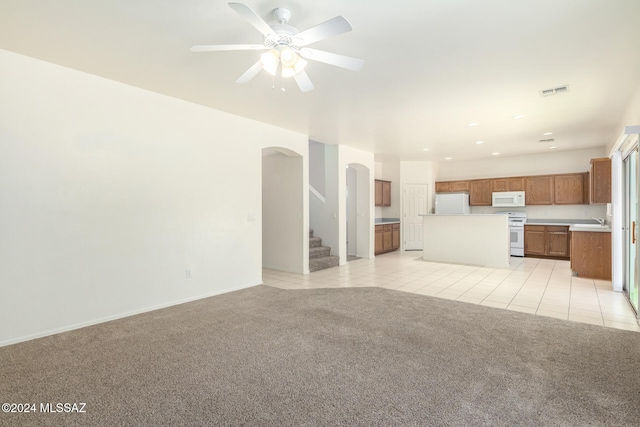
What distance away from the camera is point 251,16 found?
1938 mm

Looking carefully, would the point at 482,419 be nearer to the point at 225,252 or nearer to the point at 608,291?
the point at 225,252

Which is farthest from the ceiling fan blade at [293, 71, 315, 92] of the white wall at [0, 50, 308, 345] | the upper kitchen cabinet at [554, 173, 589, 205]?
the upper kitchen cabinet at [554, 173, 589, 205]

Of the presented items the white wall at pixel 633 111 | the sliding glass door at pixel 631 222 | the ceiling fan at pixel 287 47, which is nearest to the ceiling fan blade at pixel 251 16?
the ceiling fan at pixel 287 47

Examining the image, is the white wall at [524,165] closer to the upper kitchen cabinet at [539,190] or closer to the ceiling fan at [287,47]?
the upper kitchen cabinet at [539,190]

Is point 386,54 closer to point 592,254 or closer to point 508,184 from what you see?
point 592,254

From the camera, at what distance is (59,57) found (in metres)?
3.05

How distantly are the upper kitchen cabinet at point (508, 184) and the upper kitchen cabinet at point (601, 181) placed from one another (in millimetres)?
2953

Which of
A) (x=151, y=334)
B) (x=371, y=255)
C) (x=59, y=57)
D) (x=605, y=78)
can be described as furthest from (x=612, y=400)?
(x=371, y=255)

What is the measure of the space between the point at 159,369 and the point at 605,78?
Answer: 17.7ft

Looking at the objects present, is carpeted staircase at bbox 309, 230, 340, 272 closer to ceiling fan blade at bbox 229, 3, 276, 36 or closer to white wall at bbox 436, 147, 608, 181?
ceiling fan blade at bbox 229, 3, 276, 36

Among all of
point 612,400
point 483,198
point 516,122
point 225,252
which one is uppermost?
point 516,122

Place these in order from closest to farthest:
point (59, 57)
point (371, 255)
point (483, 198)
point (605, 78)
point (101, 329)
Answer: point (59, 57)
point (101, 329)
point (605, 78)
point (371, 255)
point (483, 198)

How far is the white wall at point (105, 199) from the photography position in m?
3.00

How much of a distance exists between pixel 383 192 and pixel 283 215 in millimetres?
4022
